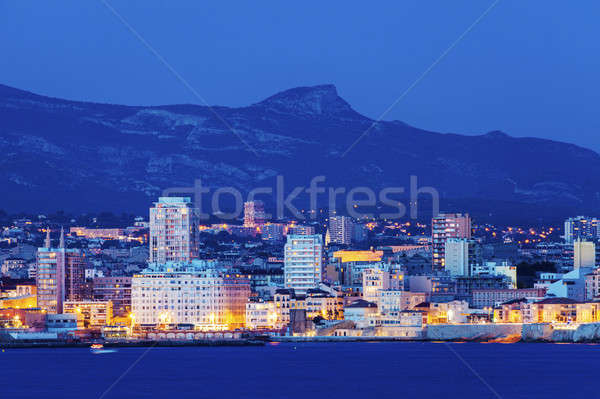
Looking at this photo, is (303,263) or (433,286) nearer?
(303,263)

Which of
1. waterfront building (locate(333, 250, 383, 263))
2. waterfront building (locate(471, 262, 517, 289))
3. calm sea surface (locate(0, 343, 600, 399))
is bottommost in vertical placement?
calm sea surface (locate(0, 343, 600, 399))

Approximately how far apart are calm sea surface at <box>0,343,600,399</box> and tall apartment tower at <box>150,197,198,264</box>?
1996cm

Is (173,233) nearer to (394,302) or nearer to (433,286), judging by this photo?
(433,286)

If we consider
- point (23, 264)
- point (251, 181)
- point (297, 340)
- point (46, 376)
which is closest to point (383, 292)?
point (297, 340)

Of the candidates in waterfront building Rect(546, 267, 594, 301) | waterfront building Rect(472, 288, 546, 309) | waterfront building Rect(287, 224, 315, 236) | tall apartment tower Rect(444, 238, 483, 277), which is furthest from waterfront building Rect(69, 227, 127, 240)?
waterfront building Rect(546, 267, 594, 301)

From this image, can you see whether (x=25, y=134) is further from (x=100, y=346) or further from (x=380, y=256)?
(x=100, y=346)

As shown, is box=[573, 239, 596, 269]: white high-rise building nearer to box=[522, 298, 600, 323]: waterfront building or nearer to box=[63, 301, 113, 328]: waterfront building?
box=[522, 298, 600, 323]: waterfront building

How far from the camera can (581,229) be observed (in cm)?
14712

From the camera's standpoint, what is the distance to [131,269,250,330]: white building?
287ft

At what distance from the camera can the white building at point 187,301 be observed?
87500mm

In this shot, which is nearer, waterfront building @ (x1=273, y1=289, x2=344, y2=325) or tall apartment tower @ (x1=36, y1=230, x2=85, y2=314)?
waterfront building @ (x1=273, y1=289, x2=344, y2=325)

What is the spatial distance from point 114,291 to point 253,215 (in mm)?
67922

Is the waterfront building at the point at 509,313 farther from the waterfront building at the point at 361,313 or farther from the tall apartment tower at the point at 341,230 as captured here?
the tall apartment tower at the point at 341,230

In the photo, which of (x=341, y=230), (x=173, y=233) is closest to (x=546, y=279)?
(x=173, y=233)
